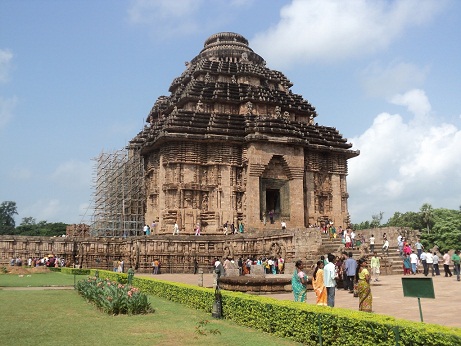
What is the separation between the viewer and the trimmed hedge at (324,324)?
21.4 ft

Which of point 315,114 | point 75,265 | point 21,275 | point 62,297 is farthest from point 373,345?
point 315,114

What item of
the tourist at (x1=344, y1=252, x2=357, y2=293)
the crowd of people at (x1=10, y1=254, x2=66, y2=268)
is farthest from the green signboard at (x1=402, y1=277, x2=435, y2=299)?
the crowd of people at (x1=10, y1=254, x2=66, y2=268)

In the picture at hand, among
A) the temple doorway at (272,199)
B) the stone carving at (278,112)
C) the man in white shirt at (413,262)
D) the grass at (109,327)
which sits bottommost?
the grass at (109,327)

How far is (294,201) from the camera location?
32.9 meters

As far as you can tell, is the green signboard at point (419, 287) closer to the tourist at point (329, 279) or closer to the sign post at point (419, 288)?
the sign post at point (419, 288)

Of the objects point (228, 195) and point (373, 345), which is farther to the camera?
point (228, 195)

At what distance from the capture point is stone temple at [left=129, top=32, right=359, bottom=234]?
3197 centimetres

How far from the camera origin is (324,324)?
8188mm

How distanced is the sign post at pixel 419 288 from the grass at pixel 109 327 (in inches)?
97.3

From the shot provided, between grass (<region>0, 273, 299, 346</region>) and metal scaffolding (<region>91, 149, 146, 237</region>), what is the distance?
80.8 ft

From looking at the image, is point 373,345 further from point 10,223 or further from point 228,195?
point 10,223

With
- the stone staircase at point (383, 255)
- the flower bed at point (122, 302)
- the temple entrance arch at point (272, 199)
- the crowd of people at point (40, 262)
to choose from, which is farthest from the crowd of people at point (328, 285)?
the crowd of people at point (40, 262)

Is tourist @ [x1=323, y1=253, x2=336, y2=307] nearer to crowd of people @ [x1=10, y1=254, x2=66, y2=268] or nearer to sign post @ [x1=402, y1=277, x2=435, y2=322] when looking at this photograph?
sign post @ [x1=402, y1=277, x2=435, y2=322]

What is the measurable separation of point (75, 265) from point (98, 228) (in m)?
9.79
